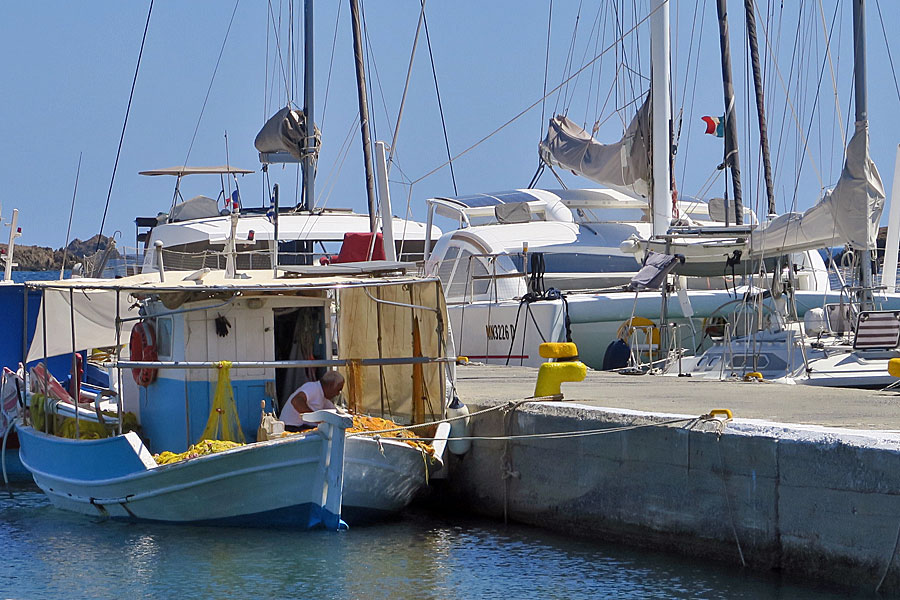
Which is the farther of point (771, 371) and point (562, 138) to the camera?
point (562, 138)

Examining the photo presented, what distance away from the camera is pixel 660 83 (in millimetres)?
20844

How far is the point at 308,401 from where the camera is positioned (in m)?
12.1

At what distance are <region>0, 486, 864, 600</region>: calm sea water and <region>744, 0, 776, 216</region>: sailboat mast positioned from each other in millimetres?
19278

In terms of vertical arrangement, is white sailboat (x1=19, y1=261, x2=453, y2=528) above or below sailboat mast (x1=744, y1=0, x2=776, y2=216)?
below

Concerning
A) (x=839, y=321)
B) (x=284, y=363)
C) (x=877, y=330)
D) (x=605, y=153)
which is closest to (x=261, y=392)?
(x=284, y=363)

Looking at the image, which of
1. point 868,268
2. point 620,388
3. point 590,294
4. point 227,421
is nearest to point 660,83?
point 590,294

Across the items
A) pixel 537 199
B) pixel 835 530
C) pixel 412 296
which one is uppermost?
pixel 537 199

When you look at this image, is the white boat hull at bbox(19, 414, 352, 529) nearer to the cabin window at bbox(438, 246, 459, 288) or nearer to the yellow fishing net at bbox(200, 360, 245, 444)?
the yellow fishing net at bbox(200, 360, 245, 444)

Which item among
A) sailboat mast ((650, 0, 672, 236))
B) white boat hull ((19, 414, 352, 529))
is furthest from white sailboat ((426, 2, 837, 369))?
white boat hull ((19, 414, 352, 529))

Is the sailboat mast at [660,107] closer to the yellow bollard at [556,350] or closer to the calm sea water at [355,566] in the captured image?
the yellow bollard at [556,350]

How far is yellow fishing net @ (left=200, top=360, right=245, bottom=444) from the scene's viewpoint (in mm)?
11953

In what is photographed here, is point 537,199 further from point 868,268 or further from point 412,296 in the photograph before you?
point 412,296

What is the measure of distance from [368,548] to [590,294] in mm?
11731

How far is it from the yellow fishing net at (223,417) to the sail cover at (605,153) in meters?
12.4
